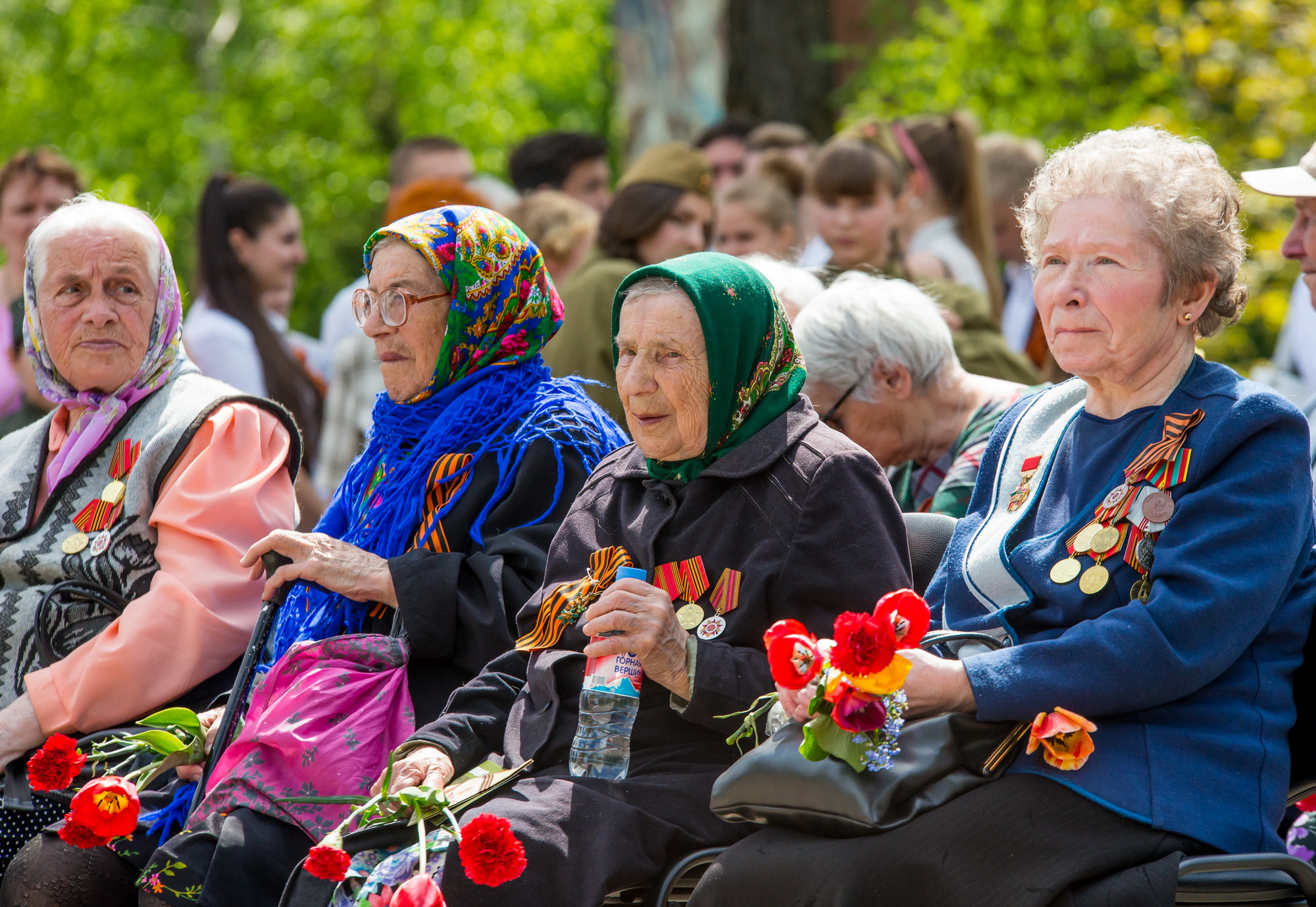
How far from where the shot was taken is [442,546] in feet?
11.8

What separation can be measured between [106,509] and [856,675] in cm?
239

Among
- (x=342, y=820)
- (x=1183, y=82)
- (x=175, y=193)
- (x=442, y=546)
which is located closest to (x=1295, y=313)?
(x=442, y=546)

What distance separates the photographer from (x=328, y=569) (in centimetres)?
347

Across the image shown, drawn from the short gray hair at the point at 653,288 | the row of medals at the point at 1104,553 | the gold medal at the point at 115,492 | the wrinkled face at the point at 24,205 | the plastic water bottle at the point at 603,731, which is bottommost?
the plastic water bottle at the point at 603,731

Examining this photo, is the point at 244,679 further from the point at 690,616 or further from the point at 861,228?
the point at 861,228

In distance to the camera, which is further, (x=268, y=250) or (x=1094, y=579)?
(x=268, y=250)

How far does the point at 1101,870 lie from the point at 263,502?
2.46m

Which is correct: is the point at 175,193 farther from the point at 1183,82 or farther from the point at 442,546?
the point at 442,546

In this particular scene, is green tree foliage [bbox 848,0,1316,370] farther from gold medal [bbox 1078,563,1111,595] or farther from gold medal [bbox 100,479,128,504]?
gold medal [bbox 100,479,128,504]

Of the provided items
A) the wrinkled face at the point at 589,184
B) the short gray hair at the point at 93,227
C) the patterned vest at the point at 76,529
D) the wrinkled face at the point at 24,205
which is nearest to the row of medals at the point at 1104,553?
the patterned vest at the point at 76,529

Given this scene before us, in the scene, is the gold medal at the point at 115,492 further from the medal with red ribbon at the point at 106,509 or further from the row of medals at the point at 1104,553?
the row of medals at the point at 1104,553

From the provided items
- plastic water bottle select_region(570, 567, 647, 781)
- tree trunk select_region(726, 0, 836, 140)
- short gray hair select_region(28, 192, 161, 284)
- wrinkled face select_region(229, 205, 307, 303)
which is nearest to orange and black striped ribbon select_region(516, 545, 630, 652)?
plastic water bottle select_region(570, 567, 647, 781)

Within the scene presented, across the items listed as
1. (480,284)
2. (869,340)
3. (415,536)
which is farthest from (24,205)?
(869,340)

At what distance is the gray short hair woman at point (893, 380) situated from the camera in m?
4.13
